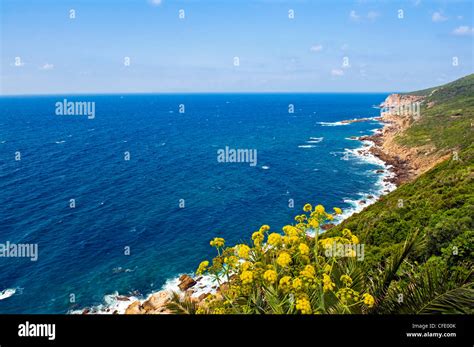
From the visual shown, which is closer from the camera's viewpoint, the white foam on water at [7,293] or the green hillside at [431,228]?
the green hillside at [431,228]

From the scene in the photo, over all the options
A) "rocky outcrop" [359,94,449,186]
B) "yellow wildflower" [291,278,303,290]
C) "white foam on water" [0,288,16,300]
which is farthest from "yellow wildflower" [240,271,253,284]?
"rocky outcrop" [359,94,449,186]

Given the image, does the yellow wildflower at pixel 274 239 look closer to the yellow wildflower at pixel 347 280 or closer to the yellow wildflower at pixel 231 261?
the yellow wildflower at pixel 231 261

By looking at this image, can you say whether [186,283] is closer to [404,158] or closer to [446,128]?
[404,158]

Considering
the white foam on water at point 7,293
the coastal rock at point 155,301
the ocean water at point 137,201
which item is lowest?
the white foam on water at point 7,293

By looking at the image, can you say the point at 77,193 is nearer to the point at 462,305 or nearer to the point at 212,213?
the point at 212,213

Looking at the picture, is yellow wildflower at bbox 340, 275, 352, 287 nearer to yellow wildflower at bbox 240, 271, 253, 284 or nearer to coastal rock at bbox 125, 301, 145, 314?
yellow wildflower at bbox 240, 271, 253, 284

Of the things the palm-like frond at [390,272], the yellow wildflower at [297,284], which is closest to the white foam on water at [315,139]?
the palm-like frond at [390,272]
